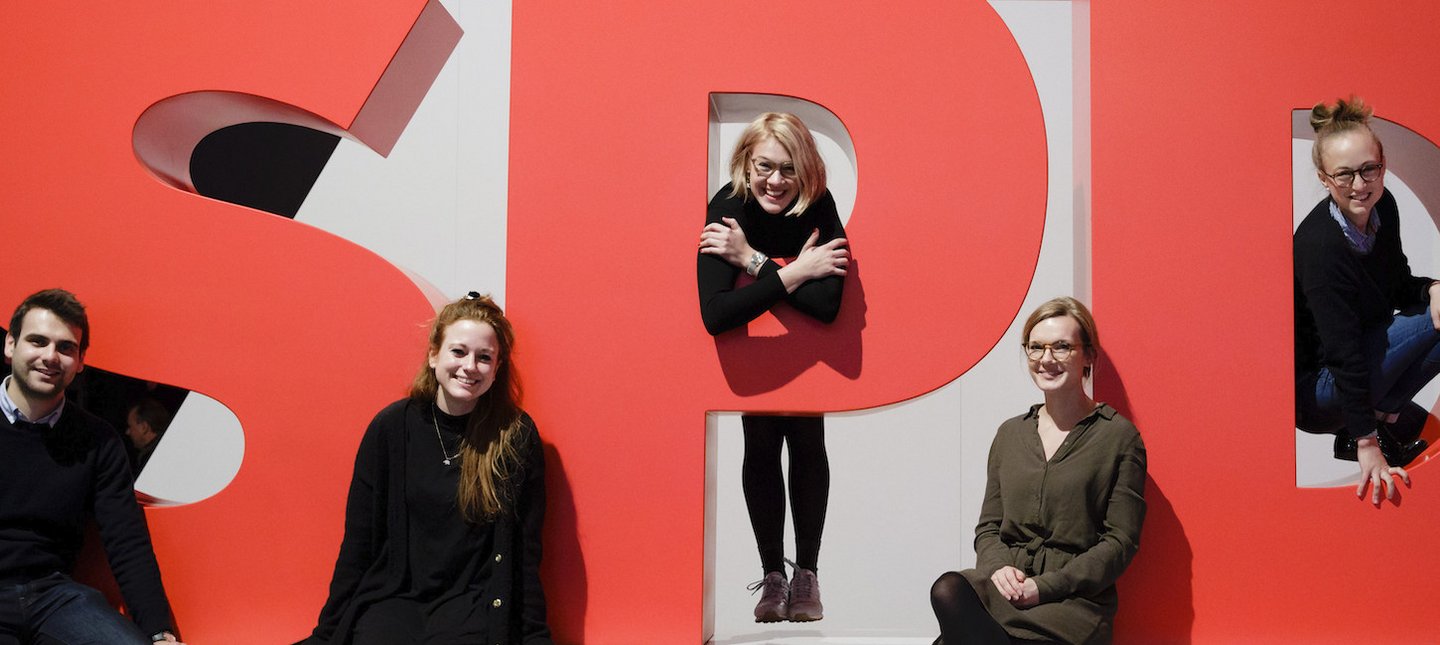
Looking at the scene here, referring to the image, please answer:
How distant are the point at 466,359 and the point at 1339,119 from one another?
245cm

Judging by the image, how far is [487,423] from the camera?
298 cm

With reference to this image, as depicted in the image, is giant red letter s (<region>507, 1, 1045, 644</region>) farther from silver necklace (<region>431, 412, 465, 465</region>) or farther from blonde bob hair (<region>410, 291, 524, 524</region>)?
silver necklace (<region>431, 412, 465, 465</region>)

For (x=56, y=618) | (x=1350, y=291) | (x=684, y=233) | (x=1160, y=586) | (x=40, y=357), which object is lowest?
(x=56, y=618)

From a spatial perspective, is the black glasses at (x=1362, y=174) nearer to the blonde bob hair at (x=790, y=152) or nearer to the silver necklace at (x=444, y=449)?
the blonde bob hair at (x=790, y=152)

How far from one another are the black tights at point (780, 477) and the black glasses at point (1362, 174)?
1594mm

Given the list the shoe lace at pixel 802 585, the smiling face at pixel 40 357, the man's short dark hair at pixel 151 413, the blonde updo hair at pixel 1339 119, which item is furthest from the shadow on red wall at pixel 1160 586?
the man's short dark hair at pixel 151 413

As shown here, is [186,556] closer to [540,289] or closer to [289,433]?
[289,433]

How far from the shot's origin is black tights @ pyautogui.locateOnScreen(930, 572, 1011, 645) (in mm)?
2664

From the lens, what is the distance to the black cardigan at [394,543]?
2.85 m

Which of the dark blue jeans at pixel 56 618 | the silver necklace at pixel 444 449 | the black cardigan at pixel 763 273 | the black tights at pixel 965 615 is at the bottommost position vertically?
the dark blue jeans at pixel 56 618

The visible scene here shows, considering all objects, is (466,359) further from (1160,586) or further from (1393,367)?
(1393,367)

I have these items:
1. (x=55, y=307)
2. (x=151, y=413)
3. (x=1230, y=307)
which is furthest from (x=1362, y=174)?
(x=151, y=413)

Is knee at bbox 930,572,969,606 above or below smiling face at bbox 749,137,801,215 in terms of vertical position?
below

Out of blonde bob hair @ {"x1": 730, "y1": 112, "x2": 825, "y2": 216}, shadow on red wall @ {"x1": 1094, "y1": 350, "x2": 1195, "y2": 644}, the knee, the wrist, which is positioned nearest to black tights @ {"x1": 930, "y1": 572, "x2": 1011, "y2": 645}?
the knee
